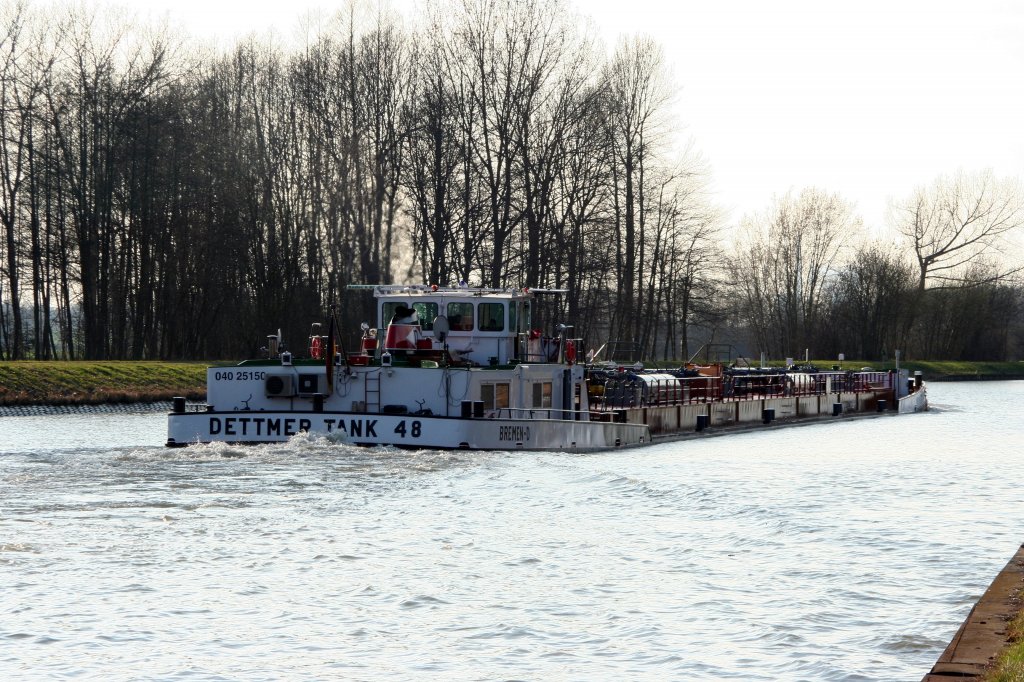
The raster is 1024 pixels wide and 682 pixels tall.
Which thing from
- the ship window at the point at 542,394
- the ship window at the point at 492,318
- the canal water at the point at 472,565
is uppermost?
the ship window at the point at 492,318

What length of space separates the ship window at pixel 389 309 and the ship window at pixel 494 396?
3262mm

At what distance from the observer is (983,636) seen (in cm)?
1027

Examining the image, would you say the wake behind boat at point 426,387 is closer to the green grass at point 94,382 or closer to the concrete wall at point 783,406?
the concrete wall at point 783,406

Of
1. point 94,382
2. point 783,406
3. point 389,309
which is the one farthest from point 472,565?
point 783,406

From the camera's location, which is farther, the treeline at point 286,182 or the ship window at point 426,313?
the treeline at point 286,182

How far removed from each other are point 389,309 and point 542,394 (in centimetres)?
433

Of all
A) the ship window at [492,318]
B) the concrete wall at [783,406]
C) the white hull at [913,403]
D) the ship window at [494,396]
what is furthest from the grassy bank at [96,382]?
the white hull at [913,403]

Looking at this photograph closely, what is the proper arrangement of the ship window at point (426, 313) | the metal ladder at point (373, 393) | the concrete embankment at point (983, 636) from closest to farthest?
the concrete embankment at point (983, 636)
the metal ladder at point (373, 393)
the ship window at point (426, 313)

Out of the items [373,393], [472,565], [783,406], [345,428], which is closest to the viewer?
[472,565]

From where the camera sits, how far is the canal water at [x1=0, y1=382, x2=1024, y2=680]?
11.0 m

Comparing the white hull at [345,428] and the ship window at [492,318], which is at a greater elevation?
the ship window at [492,318]

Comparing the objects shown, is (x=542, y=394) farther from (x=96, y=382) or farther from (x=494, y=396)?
(x=96, y=382)

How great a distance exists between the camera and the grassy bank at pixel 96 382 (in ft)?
145

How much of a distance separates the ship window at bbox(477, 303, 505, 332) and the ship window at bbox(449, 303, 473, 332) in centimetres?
26
